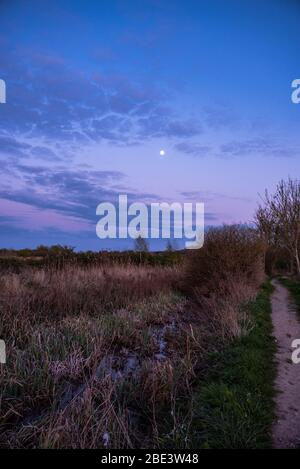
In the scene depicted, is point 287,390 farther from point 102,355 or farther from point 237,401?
point 102,355

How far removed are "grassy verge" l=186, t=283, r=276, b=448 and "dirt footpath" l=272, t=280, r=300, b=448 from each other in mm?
111

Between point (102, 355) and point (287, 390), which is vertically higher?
point (102, 355)

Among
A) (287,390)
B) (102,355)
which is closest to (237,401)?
(287,390)

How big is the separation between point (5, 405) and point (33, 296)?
485 cm

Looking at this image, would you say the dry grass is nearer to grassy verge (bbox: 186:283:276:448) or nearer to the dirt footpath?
grassy verge (bbox: 186:283:276:448)

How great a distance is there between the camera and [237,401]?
4.45 meters

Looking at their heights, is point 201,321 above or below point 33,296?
below

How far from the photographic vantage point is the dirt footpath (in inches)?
154

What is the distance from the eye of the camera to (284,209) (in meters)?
29.4

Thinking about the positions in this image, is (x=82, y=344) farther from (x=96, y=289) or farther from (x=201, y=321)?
(x=96, y=289)

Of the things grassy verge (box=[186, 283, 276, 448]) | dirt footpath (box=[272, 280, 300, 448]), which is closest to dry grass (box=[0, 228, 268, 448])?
grassy verge (box=[186, 283, 276, 448])

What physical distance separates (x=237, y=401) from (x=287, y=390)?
111cm
